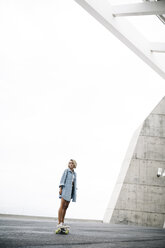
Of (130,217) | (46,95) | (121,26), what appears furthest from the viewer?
(46,95)

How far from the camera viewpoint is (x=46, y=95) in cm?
1919

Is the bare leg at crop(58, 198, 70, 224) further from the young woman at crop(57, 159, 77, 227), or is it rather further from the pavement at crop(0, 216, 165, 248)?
the pavement at crop(0, 216, 165, 248)

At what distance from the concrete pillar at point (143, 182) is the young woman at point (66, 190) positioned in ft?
30.4

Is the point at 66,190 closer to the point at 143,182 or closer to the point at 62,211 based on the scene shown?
the point at 62,211

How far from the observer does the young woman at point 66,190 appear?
612 cm

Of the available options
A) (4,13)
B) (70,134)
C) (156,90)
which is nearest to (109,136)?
(70,134)

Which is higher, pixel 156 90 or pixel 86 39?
pixel 86 39

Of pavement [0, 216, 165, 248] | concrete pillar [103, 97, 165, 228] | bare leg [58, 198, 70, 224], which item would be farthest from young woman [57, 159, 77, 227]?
concrete pillar [103, 97, 165, 228]

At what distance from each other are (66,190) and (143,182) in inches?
400

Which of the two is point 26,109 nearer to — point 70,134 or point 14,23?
point 70,134

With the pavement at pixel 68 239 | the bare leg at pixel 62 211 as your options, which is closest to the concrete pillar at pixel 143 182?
the pavement at pixel 68 239

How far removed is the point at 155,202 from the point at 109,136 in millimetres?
5009

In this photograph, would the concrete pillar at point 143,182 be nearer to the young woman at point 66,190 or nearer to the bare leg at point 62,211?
the young woman at point 66,190

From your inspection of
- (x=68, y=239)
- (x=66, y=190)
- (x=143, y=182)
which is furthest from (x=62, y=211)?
(x=143, y=182)
